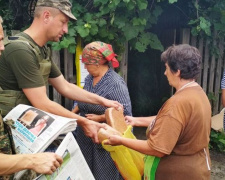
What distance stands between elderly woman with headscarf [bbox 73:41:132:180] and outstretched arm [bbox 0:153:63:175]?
1.35 meters

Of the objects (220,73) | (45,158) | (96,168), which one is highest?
(45,158)

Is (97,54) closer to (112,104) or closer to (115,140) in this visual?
(112,104)

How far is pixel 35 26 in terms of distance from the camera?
2.38m

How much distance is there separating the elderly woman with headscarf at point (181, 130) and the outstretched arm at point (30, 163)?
0.73 meters

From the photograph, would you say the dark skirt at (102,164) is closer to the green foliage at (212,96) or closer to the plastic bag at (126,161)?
the plastic bag at (126,161)

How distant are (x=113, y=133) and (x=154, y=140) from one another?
390 mm

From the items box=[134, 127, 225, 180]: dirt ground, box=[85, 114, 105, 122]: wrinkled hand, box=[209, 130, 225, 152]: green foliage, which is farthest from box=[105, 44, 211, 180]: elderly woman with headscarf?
box=[209, 130, 225, 152]: green foliage

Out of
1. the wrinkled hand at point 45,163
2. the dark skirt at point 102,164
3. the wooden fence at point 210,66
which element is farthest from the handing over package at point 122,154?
the wooden fence at point 210,66

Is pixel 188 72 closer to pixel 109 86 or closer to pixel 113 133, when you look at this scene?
pixel 113 133

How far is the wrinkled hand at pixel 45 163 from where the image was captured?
4.83 ft

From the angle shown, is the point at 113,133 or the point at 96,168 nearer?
the point at 113,133

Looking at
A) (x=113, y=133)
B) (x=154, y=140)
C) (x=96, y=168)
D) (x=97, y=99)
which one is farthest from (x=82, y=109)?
(x=154, y=140)

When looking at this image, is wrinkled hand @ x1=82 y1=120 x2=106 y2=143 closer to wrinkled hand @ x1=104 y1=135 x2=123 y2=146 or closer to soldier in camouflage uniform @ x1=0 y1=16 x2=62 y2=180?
wrinkled hand @ x1=104 y1=135 x2=123 y2=146

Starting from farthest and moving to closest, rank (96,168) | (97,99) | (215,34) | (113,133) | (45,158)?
(215,34) < (96,168) < (97,99) < (113,133) < (45,158)
